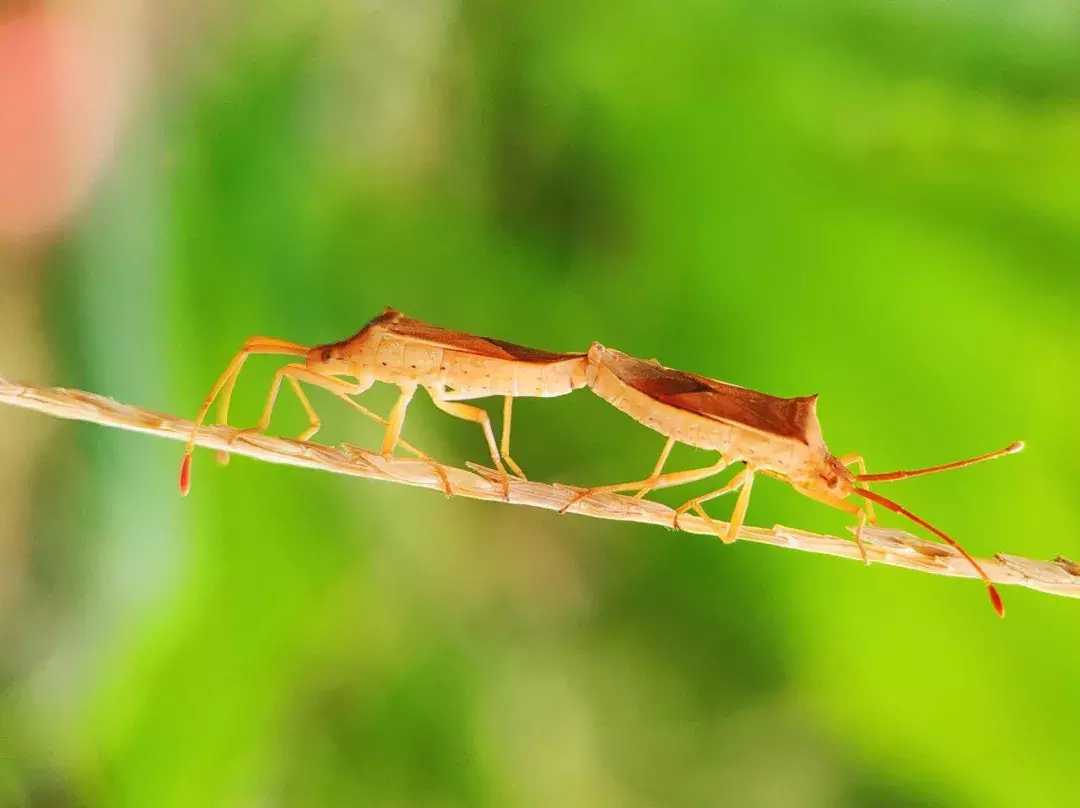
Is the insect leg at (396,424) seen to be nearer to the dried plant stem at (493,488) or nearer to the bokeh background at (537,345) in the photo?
the dried plant stem at (493,488)

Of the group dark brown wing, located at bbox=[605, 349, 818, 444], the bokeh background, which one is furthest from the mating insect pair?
the bokeh background

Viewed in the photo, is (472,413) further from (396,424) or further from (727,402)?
(727,402)

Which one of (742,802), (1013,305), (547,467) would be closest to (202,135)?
(547,467)

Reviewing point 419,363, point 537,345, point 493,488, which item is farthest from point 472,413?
point 537,345

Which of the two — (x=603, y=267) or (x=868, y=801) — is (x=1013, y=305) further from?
(x=868, y=801)

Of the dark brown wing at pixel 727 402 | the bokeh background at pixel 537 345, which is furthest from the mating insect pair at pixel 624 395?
the bokeh background at pixel 537 345

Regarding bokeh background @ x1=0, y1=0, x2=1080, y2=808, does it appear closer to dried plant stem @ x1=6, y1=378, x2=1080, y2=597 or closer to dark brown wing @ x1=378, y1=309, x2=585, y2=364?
dried plant stem @ x1=6, y1=378, x2=1080, y2=597
